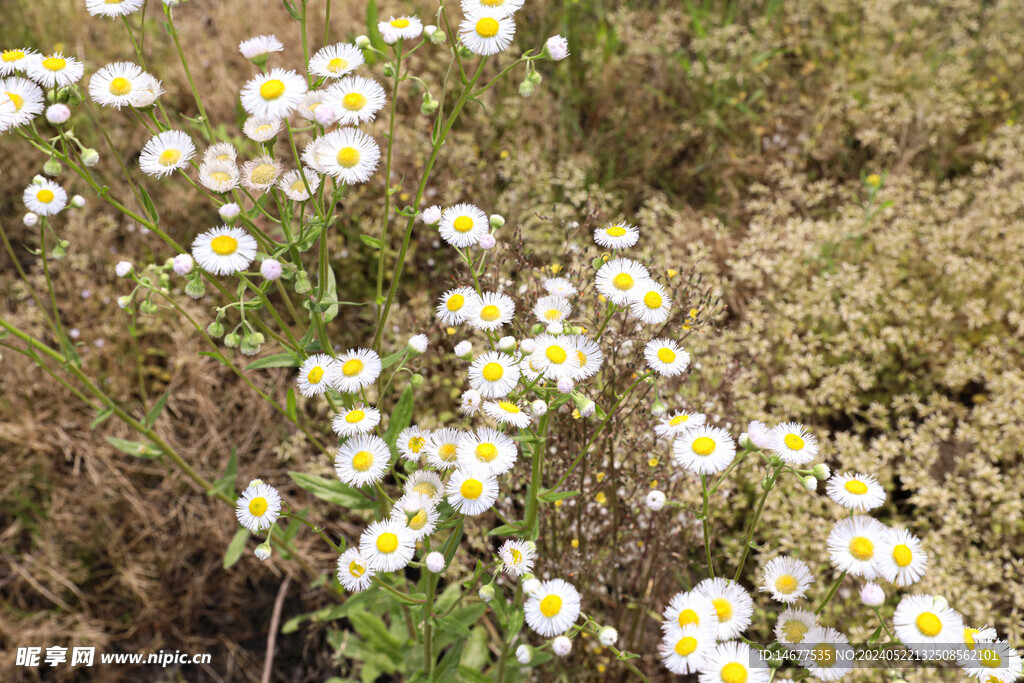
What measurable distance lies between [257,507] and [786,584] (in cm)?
110

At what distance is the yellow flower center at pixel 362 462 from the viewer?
1.45 meters

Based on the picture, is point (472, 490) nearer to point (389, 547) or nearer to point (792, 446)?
point (389, 547)

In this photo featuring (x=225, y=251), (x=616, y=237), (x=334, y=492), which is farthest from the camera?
(x=334, y=492)

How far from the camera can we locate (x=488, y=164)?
3234 mm

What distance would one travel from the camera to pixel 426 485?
4.69 ft

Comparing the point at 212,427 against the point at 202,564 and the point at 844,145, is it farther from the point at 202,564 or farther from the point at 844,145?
the point at 844,145

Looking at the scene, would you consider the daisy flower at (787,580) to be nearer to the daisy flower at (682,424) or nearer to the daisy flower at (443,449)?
the daisy flower at (682,424)

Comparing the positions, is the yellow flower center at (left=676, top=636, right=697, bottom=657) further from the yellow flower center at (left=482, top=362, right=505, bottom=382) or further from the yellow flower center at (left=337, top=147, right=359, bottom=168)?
the yellow flower center at (left=337, top=147, right=359, bottom=168)

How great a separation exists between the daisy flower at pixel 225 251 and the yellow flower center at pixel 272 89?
0.93ft

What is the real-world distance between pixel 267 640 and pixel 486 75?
274cm

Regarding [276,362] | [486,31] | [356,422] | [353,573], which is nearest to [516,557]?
[353,573]

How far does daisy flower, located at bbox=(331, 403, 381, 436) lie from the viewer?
1.45 metres

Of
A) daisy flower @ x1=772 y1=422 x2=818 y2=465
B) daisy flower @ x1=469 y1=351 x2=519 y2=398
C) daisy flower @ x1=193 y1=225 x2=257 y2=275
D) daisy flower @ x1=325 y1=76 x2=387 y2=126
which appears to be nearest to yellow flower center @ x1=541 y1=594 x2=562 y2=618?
daisy flower @ x1=469 y1=351 x2=519 y2=398

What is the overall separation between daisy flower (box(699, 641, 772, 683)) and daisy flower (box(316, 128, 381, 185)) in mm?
1129
